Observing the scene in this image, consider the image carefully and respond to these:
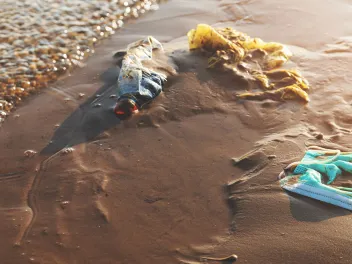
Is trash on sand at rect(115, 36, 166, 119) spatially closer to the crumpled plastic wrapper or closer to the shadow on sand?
the crumpled plastic wrapper

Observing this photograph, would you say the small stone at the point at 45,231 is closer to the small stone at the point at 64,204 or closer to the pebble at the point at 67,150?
the small stone at the point at 64,204

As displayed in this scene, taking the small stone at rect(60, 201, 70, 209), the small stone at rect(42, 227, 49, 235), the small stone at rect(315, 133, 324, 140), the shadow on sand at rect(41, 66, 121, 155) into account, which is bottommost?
the small stone at rect(42, 227, 49, 235)

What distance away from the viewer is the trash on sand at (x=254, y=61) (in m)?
4.17

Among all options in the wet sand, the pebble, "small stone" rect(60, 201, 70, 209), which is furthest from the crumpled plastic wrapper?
"small stone" rect(60, 201, 70, 209)

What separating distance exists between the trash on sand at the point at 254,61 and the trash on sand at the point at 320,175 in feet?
3.35

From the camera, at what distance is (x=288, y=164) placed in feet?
10.4

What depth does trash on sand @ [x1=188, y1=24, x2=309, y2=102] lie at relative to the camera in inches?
164

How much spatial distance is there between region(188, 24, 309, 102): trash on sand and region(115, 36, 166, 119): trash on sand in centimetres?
73

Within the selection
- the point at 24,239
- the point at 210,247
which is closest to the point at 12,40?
the point at 24,239

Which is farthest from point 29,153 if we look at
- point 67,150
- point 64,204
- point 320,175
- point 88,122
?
point 320,175

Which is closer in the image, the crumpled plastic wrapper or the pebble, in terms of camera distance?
the pebble

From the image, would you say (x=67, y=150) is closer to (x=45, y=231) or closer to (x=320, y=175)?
(x=45, y=231)

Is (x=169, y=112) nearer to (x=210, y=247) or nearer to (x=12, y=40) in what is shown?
(x=210, y=247)

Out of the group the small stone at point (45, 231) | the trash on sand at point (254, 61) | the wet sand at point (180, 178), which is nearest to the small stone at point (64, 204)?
the wet sand at point (180, 178)
